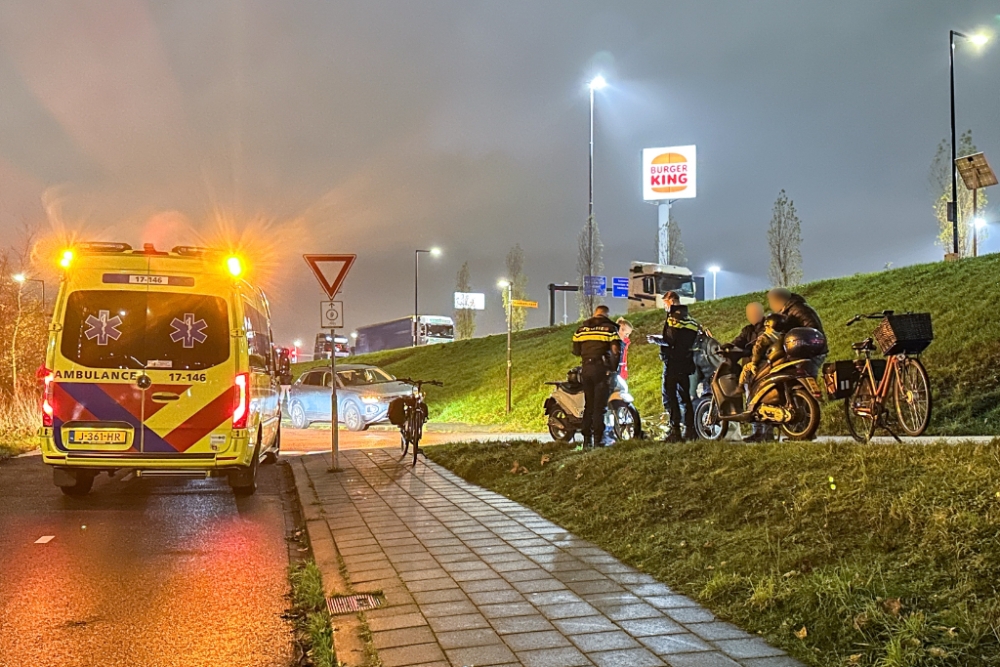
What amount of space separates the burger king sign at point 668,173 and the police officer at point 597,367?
57.8 meters

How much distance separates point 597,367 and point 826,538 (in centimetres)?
545

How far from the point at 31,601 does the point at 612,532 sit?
3.98 meters

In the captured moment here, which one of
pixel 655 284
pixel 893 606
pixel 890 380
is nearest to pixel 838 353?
pixel 890 380

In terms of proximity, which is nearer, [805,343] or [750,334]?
[805,343]

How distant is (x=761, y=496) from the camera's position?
603cm

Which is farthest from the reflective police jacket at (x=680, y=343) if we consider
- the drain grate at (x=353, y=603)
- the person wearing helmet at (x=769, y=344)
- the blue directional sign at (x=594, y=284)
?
the blue directional sign at (x=594, y=284)

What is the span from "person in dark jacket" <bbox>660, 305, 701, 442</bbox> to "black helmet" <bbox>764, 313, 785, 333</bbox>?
143 cm

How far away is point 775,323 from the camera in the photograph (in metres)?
8.35

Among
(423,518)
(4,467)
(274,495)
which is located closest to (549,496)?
(423,518)

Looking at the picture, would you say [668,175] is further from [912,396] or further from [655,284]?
[912,396]

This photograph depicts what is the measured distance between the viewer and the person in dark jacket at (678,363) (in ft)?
32.2

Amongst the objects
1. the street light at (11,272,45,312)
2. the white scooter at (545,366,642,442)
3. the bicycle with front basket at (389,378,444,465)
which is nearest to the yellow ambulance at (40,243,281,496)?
the bicycle with front basket at (389,378,444,465)

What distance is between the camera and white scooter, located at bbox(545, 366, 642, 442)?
10.9 m

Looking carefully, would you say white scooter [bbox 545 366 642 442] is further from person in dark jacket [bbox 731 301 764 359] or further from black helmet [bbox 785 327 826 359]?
black helmet [bbox 785 327 826 359]
